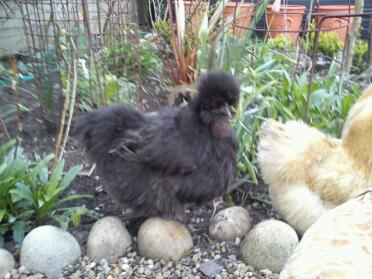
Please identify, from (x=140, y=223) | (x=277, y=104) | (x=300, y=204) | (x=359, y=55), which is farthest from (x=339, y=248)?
(x=359, y=55)

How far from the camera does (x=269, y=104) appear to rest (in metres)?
2.53

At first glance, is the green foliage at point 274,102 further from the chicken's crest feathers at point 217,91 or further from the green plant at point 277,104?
the chicken's crest feathers at point 217,91

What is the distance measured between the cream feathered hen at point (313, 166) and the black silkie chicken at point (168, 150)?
0.19 meters

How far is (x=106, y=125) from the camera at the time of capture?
6.59 feet

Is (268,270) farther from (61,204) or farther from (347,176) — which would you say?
(61,204)

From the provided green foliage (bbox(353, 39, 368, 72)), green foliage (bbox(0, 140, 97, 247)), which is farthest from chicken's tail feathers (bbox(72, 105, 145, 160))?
green foliage (bbox(353, 39, 368, 72))

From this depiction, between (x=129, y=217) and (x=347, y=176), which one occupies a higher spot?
(x=347, y=176)

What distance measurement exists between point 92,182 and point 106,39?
1.77 meters

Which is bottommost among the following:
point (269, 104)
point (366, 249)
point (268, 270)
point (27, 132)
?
point (268, 270)

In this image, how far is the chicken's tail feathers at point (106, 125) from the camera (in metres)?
2.01

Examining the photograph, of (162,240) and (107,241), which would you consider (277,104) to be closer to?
(162,240)

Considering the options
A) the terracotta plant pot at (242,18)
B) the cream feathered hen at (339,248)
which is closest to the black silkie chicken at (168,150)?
the cream feathered hen at (339,248)

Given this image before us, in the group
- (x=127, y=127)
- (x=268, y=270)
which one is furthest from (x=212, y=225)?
(x=127, y=127)

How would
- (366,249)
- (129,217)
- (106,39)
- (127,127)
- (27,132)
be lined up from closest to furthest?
(366,249) → (127,127) → (129,217) → (27,132) → (106,39)
